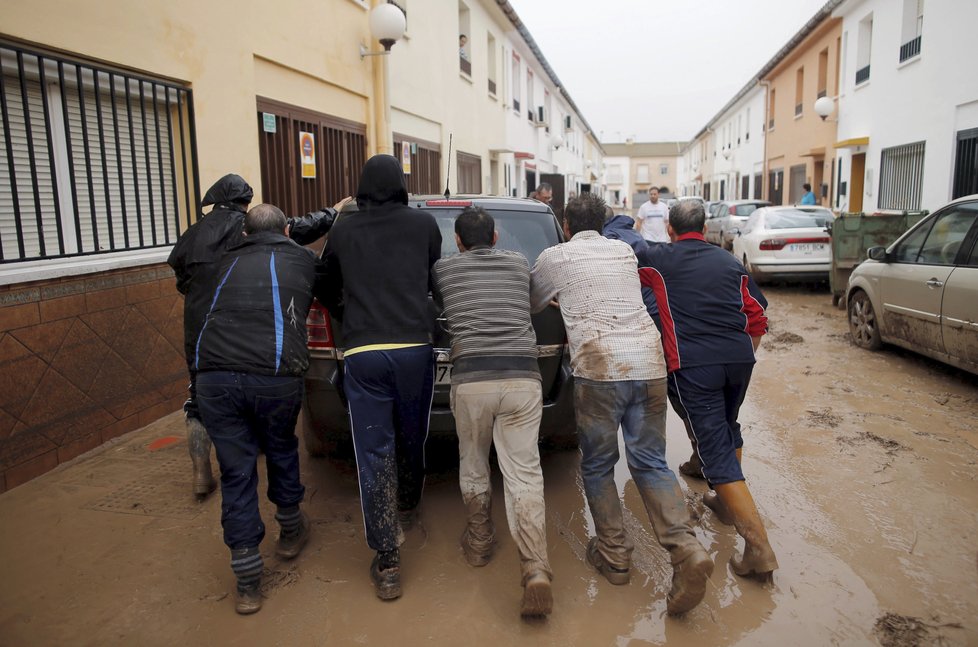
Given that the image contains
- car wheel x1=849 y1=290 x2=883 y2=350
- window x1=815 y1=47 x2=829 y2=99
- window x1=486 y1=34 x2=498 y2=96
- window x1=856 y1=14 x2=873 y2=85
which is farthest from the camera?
window x1=815 y1=47 x2=829 y2=99

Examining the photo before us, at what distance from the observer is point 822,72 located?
2088 cm

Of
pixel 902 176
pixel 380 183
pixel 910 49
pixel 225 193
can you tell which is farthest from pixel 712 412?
pixel 910 49

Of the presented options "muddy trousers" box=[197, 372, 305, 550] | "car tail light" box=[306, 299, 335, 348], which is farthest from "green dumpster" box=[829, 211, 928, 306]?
"muddy trousers" box=[197, 372, 305, 550]

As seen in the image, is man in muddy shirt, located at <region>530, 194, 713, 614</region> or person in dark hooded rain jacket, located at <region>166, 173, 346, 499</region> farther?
person in dark hooded rain jacket, located at <region>166, 173, 346, 499</region>

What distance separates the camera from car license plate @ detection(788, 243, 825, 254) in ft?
40.0

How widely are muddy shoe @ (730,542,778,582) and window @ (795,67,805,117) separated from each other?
75.5ft

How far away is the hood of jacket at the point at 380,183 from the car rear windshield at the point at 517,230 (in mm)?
932

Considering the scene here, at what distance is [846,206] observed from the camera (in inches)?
695

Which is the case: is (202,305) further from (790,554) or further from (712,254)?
(790,554)

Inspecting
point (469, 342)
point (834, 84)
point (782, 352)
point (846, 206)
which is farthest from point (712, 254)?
point (834, 84)

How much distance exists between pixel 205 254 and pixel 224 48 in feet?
11.8

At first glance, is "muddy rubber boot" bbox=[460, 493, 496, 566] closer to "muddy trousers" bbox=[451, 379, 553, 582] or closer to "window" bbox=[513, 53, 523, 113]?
"muddy trousers" bbox=[451, 379, 553, 582]

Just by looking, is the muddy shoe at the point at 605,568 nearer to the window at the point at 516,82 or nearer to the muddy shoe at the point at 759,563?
the muddy shoe at the point at 759,563

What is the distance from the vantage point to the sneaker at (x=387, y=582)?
3.18 m
